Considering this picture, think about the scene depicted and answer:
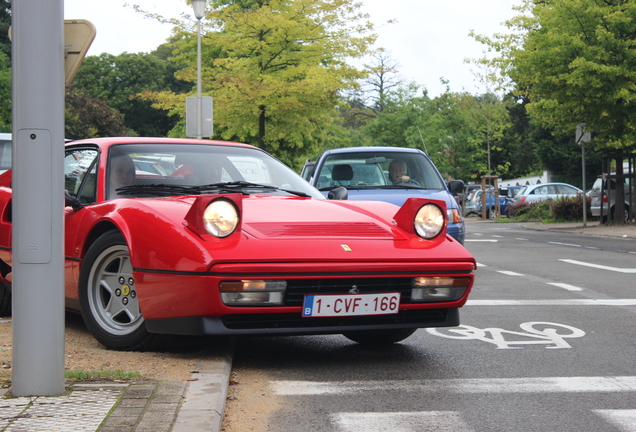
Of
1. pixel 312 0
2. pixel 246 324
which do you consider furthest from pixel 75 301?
pixel 312 0

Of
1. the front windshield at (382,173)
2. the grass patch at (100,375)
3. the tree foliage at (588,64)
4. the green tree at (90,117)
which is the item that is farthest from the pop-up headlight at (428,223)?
Answer: the green tree at (90,117)

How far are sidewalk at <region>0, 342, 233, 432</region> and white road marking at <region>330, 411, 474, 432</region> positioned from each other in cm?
55

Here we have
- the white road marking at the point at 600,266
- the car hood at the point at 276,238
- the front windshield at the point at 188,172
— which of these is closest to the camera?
the car hood at the point at 276,238

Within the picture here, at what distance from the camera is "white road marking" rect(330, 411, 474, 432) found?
374 cm

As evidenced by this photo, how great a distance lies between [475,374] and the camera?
4.95 m

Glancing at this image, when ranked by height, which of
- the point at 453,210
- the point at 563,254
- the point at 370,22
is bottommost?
the point at 563,254

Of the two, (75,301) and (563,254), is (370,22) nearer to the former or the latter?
(563,254)

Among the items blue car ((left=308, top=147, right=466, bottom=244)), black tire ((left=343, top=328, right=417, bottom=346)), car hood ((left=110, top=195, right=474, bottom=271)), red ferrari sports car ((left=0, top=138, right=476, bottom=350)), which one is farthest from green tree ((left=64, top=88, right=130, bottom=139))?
car hood ((left=110, top=195, right=474, bottom=271))

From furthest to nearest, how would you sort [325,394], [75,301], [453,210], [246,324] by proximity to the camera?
[453,210]
[75,301]
[246,324]
[325,394]

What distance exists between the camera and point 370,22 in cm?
2598

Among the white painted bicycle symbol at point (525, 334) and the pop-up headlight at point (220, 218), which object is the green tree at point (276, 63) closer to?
the white painted bicycle symbol at point (525, 334)

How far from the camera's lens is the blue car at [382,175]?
404 inches

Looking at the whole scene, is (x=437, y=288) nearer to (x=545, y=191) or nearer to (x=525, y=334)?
(x=525, y=334)

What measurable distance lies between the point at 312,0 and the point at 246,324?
836 inches
